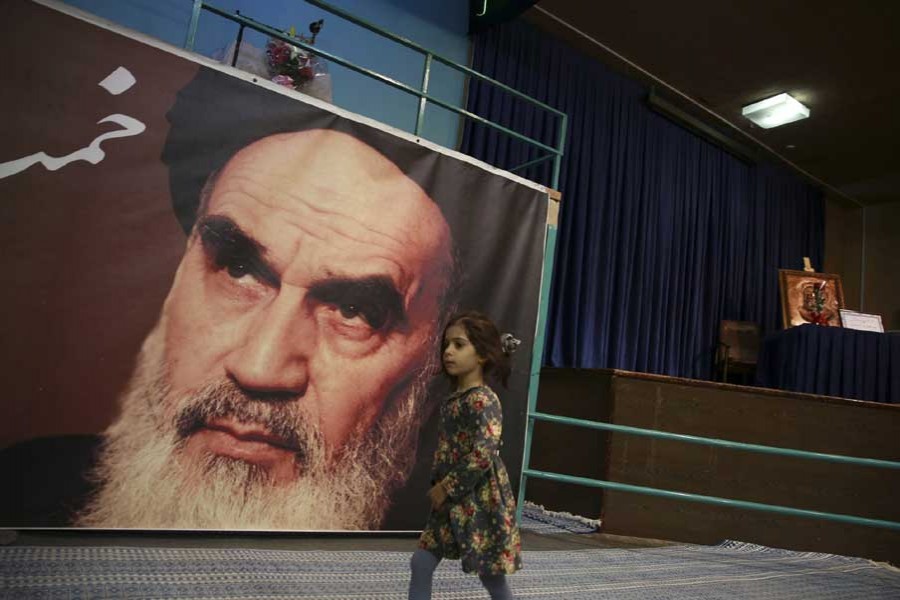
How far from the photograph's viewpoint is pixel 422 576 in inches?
62.8

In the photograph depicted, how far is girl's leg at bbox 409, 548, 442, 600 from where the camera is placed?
159 centimetres

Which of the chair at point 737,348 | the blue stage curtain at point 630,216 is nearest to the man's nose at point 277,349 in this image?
the blue stage curtain at point 630,216

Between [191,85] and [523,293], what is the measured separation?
6.52 ft

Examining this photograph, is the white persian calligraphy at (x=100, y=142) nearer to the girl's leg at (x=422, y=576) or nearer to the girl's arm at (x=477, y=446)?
the girl's arm at (x=477, y=446)

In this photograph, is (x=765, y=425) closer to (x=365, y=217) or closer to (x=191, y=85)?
(x=365, y=217)

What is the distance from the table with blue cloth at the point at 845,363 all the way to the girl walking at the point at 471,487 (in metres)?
4.71

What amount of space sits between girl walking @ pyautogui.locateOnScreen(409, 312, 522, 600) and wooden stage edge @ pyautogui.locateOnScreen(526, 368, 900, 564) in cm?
212

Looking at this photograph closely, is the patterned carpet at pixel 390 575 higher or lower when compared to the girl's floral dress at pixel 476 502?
lower

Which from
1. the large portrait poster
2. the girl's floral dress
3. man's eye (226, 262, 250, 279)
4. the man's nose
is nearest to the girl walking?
the girl's floral dress

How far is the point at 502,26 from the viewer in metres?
5.74

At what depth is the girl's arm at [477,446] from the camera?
5.24 ft

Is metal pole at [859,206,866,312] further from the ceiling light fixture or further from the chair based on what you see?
the ceiling light fixture

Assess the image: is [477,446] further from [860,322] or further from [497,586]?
[860,322]

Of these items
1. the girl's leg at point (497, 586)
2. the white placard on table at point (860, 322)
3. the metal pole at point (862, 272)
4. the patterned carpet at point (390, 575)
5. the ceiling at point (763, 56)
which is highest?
the ceiling at point (763, 56)
